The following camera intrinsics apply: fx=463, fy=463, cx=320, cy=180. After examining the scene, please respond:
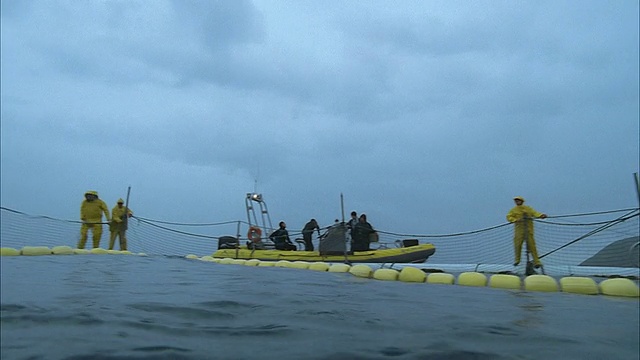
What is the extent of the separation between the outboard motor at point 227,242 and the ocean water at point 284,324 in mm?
8337

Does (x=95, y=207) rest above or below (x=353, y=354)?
above

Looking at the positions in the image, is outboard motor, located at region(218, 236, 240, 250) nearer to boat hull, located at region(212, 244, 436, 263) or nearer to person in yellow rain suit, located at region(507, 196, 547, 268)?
boat hull, located at region(212, 244, 436, 263)

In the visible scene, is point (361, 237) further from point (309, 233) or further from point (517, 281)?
point (517, 281)

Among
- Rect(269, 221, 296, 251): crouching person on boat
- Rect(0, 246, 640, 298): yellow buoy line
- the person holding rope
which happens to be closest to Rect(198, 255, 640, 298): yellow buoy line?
Rect(0, 246, 640, 298): yellow buoy line

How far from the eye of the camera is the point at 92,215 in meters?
10.5

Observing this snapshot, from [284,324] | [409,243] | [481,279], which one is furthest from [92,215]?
[284,324]

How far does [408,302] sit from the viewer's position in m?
4.30

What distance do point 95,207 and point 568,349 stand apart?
10.3 metres

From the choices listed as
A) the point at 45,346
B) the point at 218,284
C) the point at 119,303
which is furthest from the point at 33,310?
the point at 218,284

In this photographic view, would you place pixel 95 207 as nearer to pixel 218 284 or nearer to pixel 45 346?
pixel 218 284

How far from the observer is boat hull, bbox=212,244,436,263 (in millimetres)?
10469

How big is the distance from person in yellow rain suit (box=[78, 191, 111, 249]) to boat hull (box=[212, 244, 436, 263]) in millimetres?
3340

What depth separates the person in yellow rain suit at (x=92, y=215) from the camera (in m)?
10.2

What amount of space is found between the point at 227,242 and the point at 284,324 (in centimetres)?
1079
